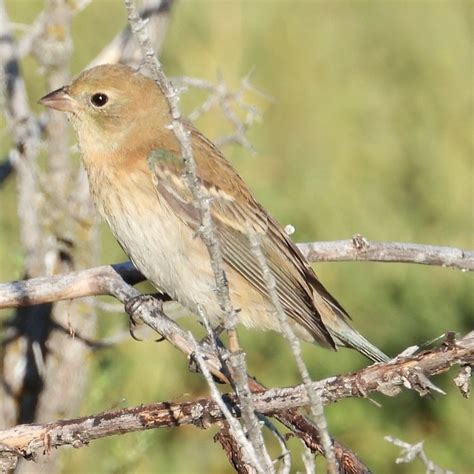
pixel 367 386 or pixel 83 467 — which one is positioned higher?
pixel 83 467

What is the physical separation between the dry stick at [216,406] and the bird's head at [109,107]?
149 centimetres

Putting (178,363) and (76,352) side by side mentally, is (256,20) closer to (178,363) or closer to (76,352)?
(178,363)

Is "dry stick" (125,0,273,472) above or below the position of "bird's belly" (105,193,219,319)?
below

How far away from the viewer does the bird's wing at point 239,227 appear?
4805mm

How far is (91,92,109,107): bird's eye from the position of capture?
509 cm

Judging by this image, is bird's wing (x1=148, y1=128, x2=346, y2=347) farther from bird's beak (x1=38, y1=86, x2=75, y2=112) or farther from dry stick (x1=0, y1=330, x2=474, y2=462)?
dry stick (x1=0, y1=330, x2=474, y2=462)

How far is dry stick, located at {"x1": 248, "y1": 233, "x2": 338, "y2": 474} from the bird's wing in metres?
1.91

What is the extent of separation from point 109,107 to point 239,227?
827mm

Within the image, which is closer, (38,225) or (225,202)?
(225,202)

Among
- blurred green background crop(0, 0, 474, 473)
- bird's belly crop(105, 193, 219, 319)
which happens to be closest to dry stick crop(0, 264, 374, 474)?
bird's belly crop(105, 193, 219, 319)

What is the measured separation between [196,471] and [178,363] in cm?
97

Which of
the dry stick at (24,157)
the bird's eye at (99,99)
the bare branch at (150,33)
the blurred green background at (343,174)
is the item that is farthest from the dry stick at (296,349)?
the bare branch at (150,33)

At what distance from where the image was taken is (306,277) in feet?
16.5

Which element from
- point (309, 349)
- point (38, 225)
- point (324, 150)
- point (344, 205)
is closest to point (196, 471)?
point (309, 349)
